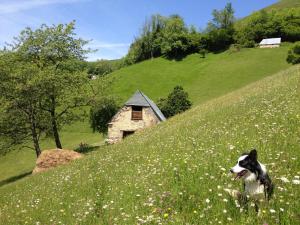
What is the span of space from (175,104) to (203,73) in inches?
1383

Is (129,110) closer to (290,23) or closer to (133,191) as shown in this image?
(133,191)

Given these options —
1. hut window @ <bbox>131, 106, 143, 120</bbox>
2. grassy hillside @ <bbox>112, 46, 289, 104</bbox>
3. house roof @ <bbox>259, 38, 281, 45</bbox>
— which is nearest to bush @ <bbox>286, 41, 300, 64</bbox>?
grassy hillside @ <bbox>112, 46, 289, 104</bbox>

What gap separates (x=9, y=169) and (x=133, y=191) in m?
52.4

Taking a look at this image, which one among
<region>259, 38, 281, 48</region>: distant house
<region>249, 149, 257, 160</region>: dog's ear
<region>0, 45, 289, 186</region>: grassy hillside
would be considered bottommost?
<region>249, 149, 257, 160</region>: dog's ear

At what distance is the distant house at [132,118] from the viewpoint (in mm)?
53812

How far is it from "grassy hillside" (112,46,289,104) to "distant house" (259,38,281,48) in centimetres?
306

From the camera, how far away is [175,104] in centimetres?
6894

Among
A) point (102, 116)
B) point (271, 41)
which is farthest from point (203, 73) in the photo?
point (102, 116)

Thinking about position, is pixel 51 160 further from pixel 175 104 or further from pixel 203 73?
pixel 203 73

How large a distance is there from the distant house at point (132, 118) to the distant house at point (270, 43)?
65.7m

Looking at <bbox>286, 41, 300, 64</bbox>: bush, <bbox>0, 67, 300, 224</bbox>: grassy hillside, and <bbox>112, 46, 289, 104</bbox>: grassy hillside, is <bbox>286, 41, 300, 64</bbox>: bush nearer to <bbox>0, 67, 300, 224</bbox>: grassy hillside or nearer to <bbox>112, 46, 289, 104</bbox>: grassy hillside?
<bbox>112, 46, 289, 104</bbox>: grassy hillside

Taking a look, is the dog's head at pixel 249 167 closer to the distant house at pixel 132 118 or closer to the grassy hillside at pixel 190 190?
the grassy hillside at pixel 190 190

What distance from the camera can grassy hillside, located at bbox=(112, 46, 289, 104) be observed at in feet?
294

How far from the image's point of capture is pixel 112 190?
9898 mm
